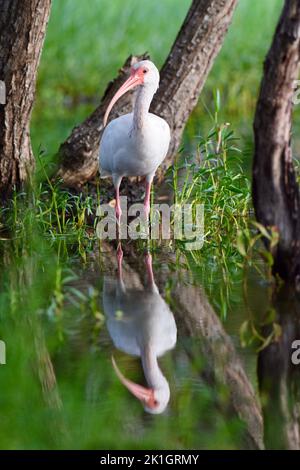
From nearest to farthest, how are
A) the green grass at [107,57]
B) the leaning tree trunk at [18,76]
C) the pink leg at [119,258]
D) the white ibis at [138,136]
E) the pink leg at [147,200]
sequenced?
1. the pink leg at [119,258]
2. the leaning tree trunk at [18,76]
3. the white ibis at [138,136]
4. the pink leg at [147,200]
5. the green grass at [107,57]

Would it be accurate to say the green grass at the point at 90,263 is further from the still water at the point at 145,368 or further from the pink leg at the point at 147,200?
the pink leg at the point at 147,200

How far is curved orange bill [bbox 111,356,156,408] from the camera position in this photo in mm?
5193

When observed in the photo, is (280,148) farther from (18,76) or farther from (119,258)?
(18,76)

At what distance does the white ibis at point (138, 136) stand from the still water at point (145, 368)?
160 centimetres

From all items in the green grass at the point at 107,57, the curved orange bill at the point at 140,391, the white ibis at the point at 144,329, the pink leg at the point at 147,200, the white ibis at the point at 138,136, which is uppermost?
the green grass at the point at 107,57

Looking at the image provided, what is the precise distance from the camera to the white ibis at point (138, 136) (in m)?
8.71

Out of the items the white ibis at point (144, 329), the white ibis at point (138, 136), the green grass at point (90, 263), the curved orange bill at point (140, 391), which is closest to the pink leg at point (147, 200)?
the white ibis at point (138, 136)

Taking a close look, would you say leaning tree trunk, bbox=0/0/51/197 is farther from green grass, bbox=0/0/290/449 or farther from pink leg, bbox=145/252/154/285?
pink leg, bbox=145/252/154/285

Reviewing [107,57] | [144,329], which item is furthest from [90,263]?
[107,57]

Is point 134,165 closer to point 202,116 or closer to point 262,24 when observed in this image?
point 202,116

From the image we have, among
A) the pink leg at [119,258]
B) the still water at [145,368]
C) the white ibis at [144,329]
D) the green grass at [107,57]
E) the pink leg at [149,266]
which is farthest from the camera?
the green grass at [107,57]

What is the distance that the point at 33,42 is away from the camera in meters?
8.42

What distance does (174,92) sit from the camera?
385 inches

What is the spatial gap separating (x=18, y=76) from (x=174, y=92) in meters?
1.66
